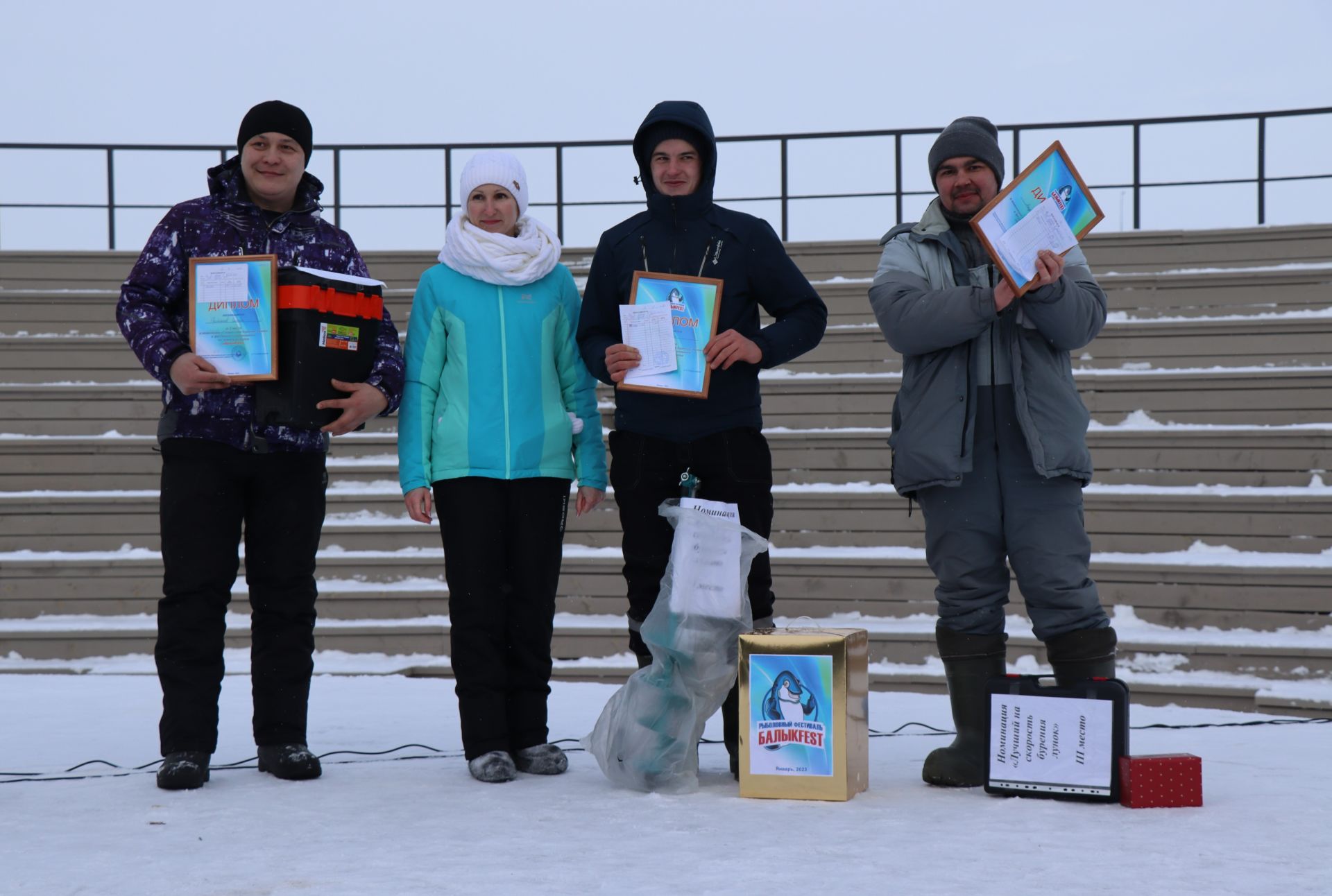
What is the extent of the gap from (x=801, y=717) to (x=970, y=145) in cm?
120

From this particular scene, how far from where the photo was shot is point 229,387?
98.6 inches

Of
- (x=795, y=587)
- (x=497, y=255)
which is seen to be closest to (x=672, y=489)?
(x=497, y=255)

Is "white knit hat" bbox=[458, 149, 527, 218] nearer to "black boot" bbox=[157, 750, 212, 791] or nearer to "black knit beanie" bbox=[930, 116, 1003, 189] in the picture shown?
"black knit beanie" bbox=[930, 116, 1003, 189]

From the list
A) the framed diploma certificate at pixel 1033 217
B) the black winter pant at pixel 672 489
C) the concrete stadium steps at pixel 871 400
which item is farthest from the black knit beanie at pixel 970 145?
the concrete stadium steps at pixel 871 400

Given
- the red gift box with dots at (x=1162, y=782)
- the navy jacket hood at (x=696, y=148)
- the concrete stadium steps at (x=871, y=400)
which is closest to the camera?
the red gift box with dots at (x=1162, y=782)

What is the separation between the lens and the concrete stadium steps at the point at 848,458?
5.20 m

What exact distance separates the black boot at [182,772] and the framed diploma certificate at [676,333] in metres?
1.13

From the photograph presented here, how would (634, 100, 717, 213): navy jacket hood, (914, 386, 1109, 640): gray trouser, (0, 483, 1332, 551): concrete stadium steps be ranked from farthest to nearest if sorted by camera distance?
(0, 483, 1332, 551): concrete stadium steps
(634, 100, 717, 213): navy jacket hood
(914, 386, 1109, 640): gray trouser

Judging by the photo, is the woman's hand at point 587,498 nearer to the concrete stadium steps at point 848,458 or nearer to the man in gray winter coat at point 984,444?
the man in gray winter coat at point 984,444

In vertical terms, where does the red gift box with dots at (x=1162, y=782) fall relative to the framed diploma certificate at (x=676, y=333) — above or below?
below

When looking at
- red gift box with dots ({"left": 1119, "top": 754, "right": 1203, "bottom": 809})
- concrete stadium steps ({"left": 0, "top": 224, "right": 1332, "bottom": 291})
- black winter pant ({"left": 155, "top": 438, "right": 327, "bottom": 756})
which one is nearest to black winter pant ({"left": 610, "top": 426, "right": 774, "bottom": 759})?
black winter pant ({"left": 155, "top": 438, "right": 327, "bottom": 756})

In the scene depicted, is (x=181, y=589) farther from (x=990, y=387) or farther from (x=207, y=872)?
(x=990, y=387)

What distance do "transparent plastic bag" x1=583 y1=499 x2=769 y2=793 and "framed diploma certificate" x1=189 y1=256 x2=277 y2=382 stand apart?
2.83 feet

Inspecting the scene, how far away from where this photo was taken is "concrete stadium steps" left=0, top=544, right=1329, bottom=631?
4.68m
